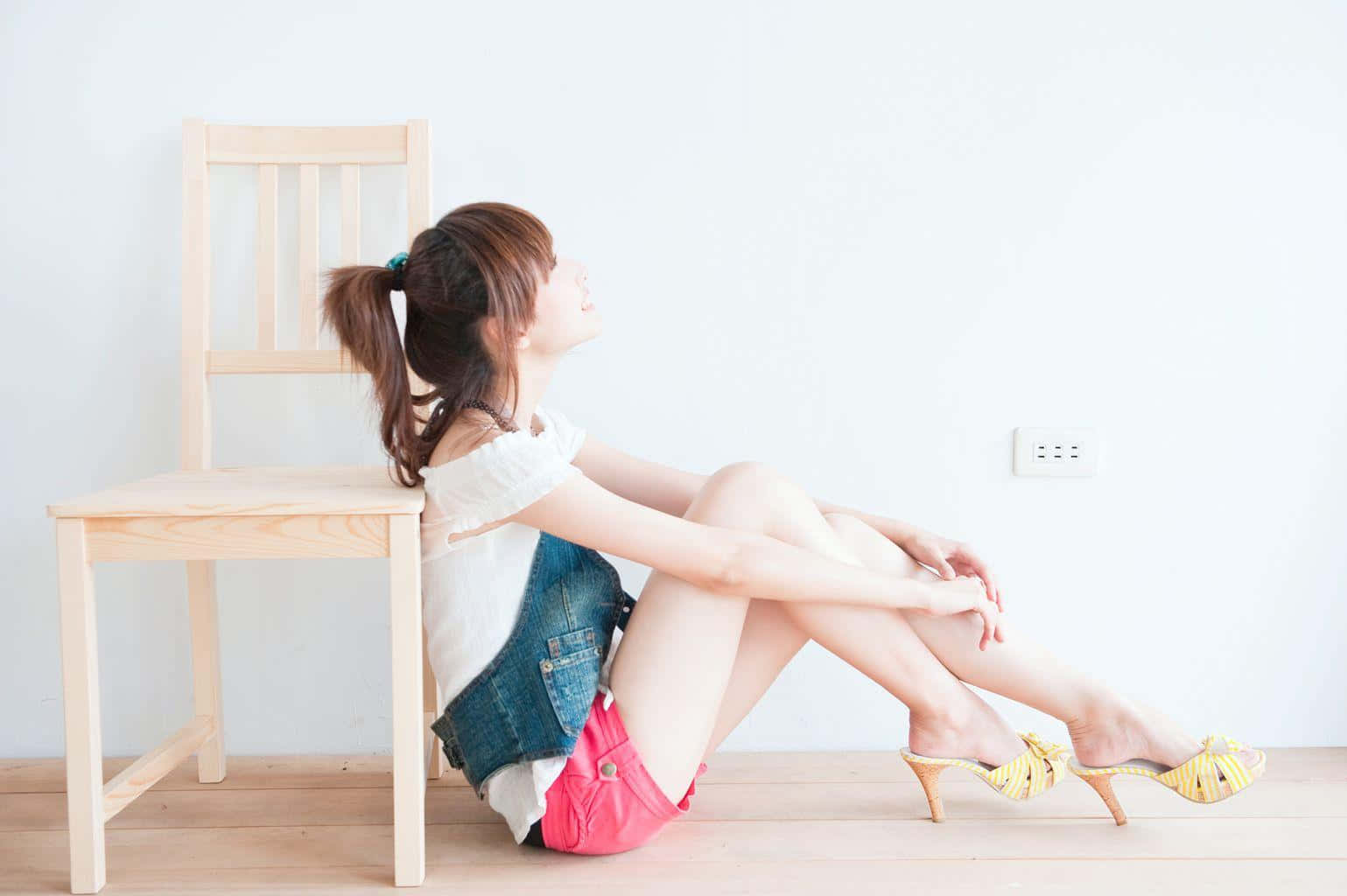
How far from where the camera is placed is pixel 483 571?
117cm

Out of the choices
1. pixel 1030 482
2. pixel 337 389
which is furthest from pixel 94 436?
pixel 1030 482

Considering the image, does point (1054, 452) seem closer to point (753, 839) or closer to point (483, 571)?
point (753, 839)

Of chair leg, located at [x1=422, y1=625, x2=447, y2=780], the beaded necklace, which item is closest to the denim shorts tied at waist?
the beaded necklace

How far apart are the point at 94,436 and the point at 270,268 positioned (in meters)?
0.38

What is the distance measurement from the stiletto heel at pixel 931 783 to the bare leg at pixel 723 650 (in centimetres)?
5

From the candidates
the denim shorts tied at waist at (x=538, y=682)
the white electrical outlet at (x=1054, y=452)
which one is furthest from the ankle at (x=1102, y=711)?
the denim shorts tied at waist at (x=538, y=682)

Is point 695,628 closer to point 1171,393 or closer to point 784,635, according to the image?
point 784,635

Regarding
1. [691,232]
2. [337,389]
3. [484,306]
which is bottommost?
[337,389]

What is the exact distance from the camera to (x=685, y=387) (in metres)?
1.58

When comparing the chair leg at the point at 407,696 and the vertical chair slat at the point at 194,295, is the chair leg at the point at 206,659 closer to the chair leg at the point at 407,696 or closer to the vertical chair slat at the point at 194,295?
the vertical chair slat at the point at 194,295

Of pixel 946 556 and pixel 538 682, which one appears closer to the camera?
pixel 538 682

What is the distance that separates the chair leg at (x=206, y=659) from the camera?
4.78 ft

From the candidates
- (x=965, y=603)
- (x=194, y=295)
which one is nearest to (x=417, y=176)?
(x=194, y=295)

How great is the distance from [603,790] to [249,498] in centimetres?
47
